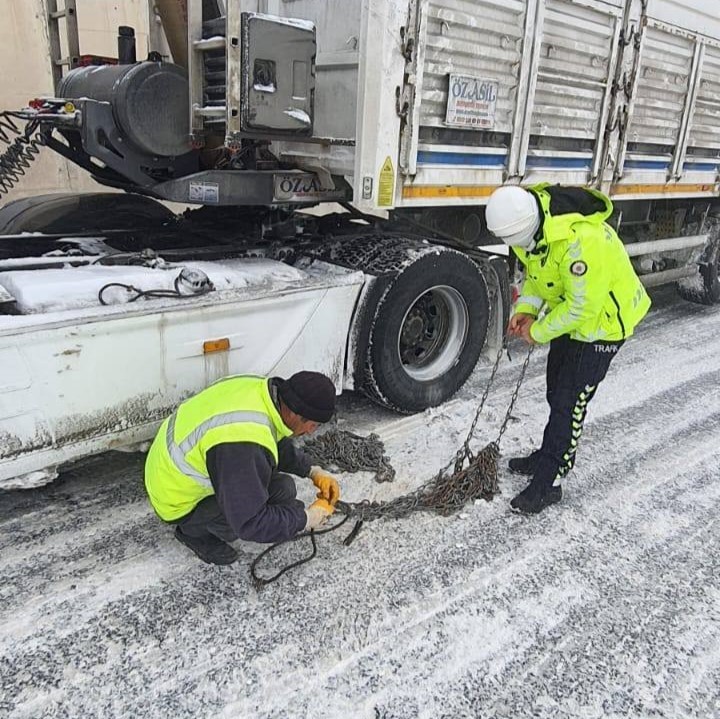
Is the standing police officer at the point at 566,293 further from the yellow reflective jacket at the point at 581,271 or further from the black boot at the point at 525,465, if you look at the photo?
the black boot at the point at 525,465

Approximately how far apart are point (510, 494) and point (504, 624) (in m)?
1.01

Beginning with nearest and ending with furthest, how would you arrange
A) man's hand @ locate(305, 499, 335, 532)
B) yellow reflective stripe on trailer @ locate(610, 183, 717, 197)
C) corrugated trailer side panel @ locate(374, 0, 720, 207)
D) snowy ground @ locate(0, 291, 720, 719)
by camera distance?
1. snowy ground @ locate(0, 291, 720, 719)
2. man's hand @ locate(305, 499, 335, 532)
3. corrugated trailer side panel @ locate(374, 0, 720, 207)
4. yellow reflective stripe on trailer @ locate(610, 183, 717, 197)

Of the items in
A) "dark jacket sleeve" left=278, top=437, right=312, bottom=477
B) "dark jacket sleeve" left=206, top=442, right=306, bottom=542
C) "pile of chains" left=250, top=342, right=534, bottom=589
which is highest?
"dark jacket sleeve" left=206, top=442, right=306, bottom=542

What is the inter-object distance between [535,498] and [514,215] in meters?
1.36

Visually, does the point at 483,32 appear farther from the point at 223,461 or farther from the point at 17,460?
the point at 17,460

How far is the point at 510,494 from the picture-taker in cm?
353

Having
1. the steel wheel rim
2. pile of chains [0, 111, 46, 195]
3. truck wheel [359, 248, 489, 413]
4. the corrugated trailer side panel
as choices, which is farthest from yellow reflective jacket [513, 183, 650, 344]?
pile of chains [0, 111, 46, 195]

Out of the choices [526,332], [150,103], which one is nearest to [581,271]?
[526,332]

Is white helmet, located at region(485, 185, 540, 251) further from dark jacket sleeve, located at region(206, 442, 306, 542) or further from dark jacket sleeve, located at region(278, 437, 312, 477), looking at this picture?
dark jacket sleeve, located at region(206, 442, 306, 542)

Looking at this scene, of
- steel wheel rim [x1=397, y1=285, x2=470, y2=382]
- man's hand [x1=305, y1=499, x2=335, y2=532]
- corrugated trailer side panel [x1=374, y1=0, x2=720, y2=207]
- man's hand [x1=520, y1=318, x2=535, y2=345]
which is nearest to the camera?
man's hand [x1=305, y1=499, x2=335, y2=532]

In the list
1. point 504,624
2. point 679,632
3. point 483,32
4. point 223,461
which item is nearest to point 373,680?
point 504,624

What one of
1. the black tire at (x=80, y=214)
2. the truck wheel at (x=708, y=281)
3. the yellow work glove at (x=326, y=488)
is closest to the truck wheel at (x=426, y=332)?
the yellow work glove at (x=326, y=488)

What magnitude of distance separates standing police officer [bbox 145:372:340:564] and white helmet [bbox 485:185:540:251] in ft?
3.63

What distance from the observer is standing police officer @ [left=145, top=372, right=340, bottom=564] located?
7.72 feet
